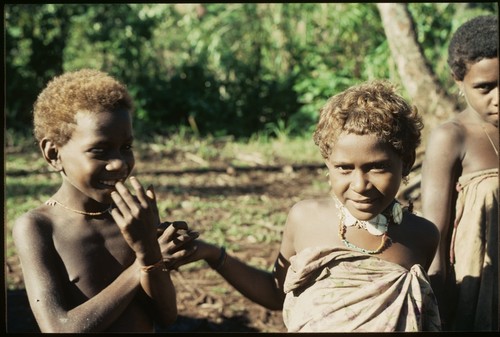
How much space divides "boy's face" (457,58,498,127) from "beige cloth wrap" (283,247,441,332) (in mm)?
751

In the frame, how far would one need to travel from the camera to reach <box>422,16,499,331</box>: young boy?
8.12 ft

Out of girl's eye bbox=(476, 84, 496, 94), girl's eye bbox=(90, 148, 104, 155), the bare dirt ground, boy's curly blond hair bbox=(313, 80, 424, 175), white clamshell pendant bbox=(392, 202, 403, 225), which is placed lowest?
the bare dirt ground

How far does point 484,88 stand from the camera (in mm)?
2422

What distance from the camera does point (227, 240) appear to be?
5.30 m

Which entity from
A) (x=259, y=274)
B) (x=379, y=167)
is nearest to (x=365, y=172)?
(x=379, y=167)

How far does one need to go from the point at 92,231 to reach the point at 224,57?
863 cm

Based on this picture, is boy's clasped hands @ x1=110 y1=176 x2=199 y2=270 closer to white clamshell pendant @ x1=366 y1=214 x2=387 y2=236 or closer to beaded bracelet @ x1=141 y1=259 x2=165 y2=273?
beaded bracelet @ x1=141 y1=259 x2=165 y2=273

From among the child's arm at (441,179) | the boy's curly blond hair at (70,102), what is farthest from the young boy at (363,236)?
the boy's curly blond hair at (70,102)

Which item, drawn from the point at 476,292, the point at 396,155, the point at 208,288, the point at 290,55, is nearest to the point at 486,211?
the point at 476,292

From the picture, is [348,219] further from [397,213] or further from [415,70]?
[415,70]

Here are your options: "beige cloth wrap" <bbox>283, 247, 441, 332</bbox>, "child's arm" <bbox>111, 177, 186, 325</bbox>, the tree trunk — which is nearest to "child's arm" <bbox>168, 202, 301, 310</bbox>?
"beige cloth wrap" <bbox>283, 247, 441, 332</bbox>

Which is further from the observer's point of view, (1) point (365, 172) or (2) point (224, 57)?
(2) point (224, 57)

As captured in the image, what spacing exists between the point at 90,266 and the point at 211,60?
372 inches

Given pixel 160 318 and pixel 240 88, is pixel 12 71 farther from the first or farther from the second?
pixel 160 318
